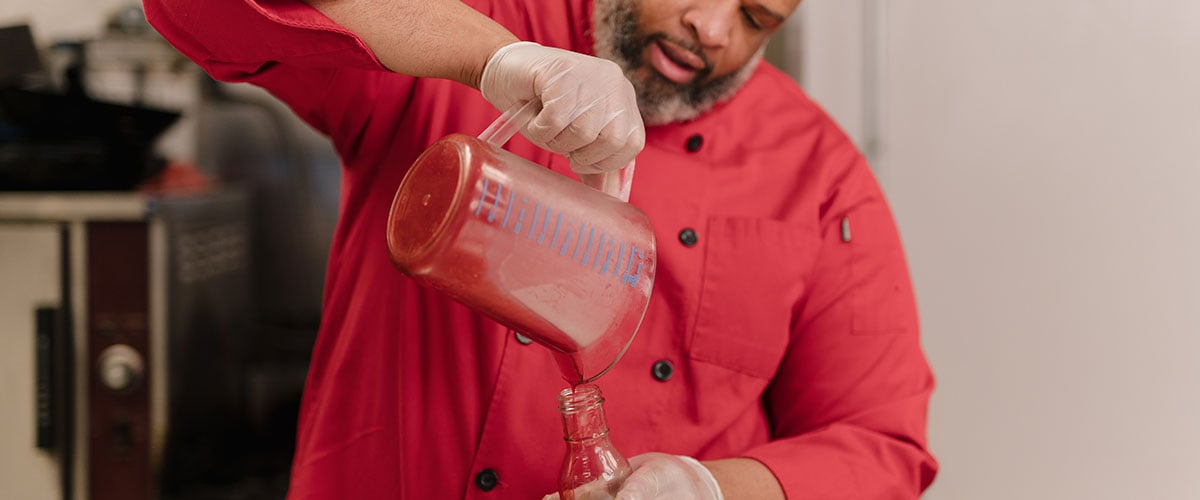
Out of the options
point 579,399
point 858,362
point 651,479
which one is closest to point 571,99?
point 579,399

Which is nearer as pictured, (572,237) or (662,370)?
(572,237)

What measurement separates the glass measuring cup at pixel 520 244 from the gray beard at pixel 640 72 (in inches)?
13.4

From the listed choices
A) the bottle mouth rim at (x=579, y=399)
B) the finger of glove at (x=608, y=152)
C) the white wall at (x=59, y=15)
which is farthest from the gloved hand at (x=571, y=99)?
the white wall at (x=59, y=15)

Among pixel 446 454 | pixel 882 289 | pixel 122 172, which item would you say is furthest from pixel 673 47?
pixel 122 172

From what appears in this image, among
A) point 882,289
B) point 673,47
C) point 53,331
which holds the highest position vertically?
point 673,47

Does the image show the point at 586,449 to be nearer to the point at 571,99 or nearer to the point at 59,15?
the point at 571,99

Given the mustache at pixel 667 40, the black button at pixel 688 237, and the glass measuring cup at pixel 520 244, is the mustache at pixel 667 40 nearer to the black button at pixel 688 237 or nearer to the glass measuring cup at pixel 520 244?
the black button at pixel 688 237

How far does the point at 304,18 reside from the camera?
86 centimetres

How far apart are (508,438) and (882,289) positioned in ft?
1.79

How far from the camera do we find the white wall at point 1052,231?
151 centimetres

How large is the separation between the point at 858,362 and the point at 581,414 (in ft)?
1.66

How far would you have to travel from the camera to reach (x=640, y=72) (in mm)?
1205

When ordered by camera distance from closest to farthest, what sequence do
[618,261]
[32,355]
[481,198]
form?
1. [481,198]
2. [618,261]
3. [32,355]

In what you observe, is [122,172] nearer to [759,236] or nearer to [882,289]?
[759,236]
